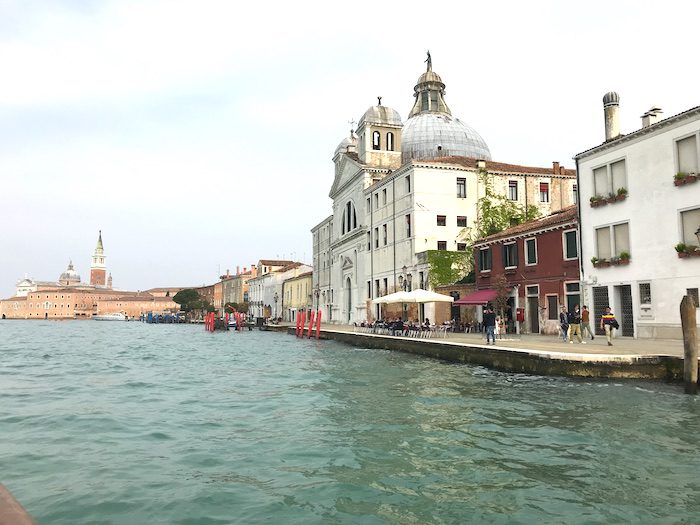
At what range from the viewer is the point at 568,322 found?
21.8 metres

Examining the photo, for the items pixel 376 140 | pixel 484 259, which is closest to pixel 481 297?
pixel 484 259

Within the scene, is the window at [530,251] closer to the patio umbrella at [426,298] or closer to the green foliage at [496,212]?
the patio umbrella at [426,298]

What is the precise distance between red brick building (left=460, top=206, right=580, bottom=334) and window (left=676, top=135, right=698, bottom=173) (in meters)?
5.40

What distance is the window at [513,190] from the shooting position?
130ft

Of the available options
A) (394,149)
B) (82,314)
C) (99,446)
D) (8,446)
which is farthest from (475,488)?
(82,314)

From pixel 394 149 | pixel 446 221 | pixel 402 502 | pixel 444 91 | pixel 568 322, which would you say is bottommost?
pixel 402 502

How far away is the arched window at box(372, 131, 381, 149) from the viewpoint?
49.5 meters

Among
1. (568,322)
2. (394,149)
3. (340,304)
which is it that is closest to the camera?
(568,322)

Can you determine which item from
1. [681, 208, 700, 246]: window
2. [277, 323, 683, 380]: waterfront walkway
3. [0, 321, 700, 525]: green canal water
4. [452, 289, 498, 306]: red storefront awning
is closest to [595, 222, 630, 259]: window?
[681, 208, 700, 246]: window

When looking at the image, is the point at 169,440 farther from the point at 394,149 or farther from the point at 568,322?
the point at 394,149

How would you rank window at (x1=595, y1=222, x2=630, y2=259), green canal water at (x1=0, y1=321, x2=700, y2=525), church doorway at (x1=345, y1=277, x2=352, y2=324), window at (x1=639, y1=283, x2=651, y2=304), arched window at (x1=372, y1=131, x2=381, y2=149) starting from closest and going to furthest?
green canal water at (x1=0, y1=321, x2=700, y2=525), window at (x1=639, y1=283, x2=651, y2=304), window at (x1=595, y1=222, x2=630, y2=259), arched window at (x1=372, y1=131, x2=381, y2=149), church doorway at (x1=345, y1=277, x2=352, y2=324)

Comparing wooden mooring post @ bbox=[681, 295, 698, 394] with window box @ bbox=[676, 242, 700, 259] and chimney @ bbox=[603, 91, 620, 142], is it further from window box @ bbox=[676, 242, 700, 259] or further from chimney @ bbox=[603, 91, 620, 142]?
chimney @ bbox=[603, 91, 620, 142]

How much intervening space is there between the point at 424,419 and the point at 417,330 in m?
17.4

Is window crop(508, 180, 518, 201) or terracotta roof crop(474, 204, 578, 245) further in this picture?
window crop(508, 180, 518, 201)
